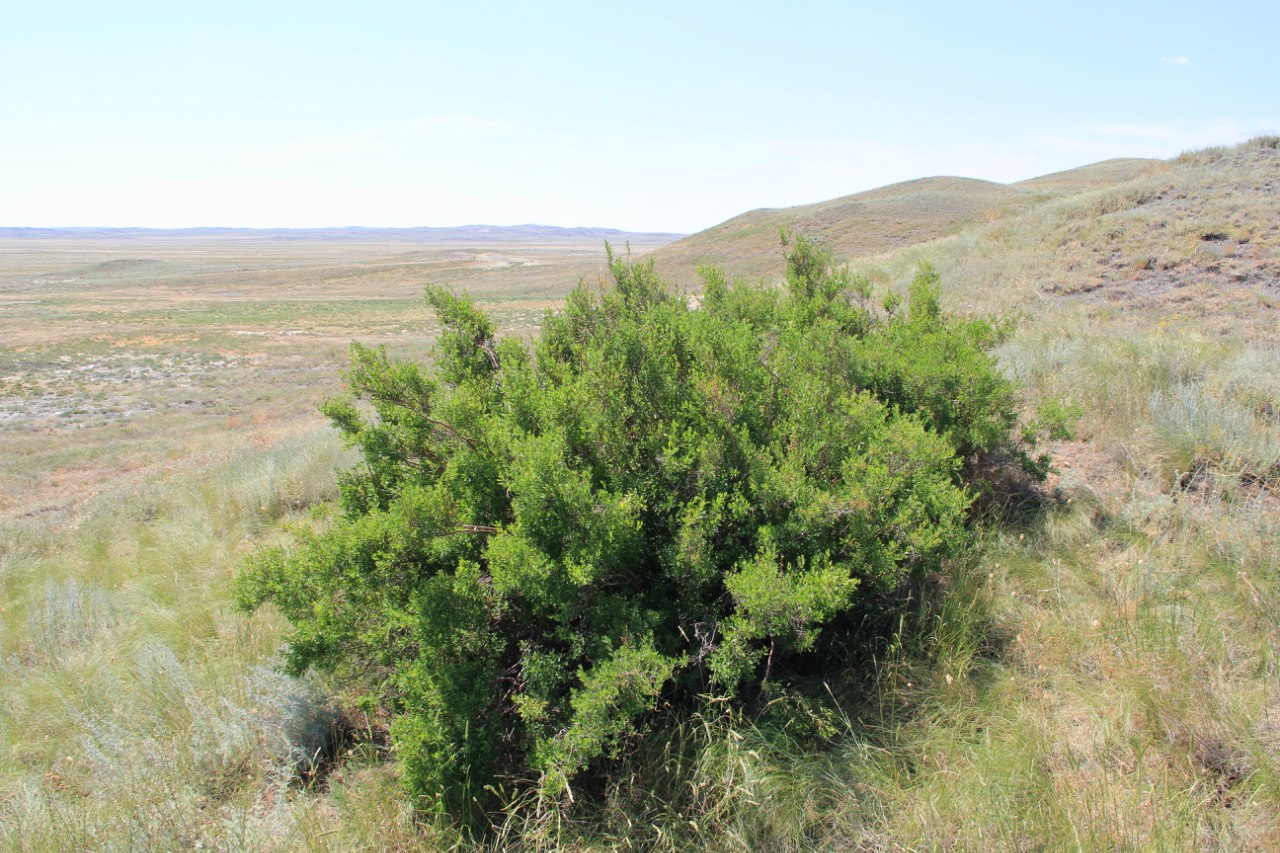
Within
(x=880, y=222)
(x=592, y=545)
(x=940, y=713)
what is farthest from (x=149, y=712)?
(x=880, y=222)

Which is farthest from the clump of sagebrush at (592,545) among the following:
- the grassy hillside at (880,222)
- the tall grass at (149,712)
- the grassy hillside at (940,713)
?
the grassy hillside at (880,222)

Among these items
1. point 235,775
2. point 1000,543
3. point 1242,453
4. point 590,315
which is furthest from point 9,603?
point 1242,453

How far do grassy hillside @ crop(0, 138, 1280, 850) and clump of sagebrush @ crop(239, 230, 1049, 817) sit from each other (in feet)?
0.95

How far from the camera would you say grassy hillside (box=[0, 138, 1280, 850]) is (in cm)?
218

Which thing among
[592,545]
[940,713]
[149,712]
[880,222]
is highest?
[880,222]

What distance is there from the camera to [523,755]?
2598 mm

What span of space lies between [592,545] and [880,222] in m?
43.4

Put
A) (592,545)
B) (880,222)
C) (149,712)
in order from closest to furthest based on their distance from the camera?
(592,545), (149,712), (880,222)

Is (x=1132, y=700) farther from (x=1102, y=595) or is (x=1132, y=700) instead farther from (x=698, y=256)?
(x=698, y=256)

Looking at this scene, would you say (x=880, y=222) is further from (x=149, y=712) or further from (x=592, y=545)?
(x=149, y=712)

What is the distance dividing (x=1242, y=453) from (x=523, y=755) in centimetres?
441

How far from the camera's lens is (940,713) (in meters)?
2.57

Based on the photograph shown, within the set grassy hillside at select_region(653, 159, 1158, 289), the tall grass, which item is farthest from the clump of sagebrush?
grassy hillside at select_region(653, 159, 1158, 289)

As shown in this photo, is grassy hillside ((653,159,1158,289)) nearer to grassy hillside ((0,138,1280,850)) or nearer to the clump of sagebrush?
grassy hillside ((0,138,1280,850))
